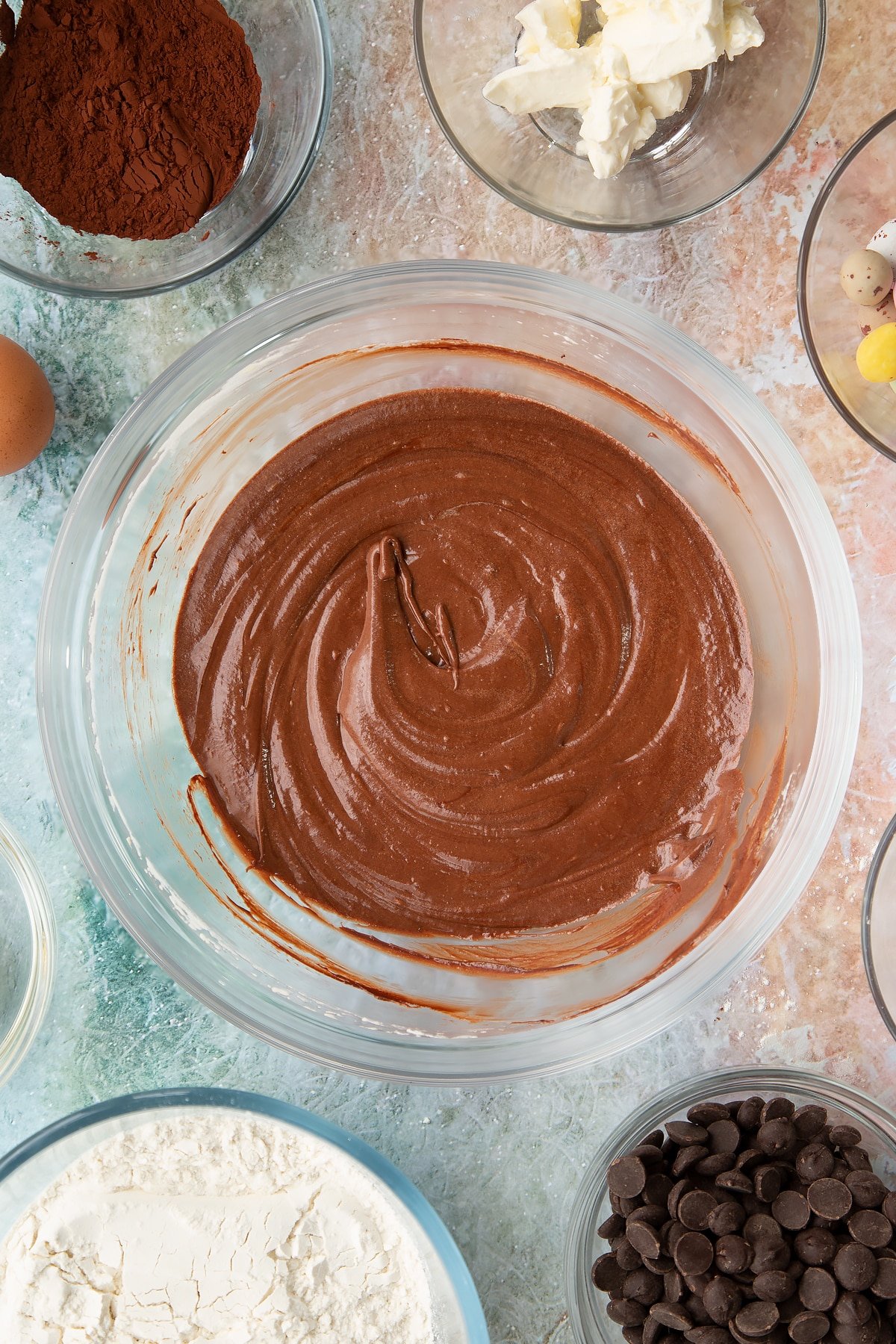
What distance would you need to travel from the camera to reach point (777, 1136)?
1477mm

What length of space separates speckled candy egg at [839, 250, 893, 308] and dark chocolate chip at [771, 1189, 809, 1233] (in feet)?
4.94

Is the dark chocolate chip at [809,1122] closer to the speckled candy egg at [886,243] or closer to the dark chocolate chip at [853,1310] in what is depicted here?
the dark chocolate chip at [853,1310]

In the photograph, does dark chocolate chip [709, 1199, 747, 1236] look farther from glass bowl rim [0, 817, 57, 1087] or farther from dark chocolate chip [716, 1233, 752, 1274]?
glass bowl rim [0, 817, 57, 1087]

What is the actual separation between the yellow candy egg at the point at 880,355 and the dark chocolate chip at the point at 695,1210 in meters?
1.39

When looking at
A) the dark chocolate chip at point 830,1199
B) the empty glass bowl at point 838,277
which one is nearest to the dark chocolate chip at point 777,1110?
the dark chocolate chip at point 830,1199

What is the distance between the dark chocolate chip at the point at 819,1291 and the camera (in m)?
1.42

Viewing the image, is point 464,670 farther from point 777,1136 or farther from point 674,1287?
point 674,1287

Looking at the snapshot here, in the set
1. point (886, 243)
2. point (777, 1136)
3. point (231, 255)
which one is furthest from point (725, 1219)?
point (231, 255)

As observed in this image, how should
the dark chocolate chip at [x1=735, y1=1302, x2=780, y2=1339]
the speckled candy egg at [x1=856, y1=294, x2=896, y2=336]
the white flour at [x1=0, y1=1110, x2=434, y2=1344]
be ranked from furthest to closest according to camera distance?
the speckled candy egg at [x1=856, y1=294, x2=896, y2=336] → the white flour at [x1=0, y1=1110, x2=434, y2=1344] → the dark chocolate chip at [x1=735, y1=1302, x2=780, y2=1339]

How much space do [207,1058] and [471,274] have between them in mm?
1482

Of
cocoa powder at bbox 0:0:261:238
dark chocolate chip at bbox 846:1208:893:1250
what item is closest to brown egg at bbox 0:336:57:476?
cocoa powder at bbox 0:0:261:238

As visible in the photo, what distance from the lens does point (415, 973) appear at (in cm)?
172

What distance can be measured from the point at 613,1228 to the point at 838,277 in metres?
1.66

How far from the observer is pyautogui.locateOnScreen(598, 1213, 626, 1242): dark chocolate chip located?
4.92ft
